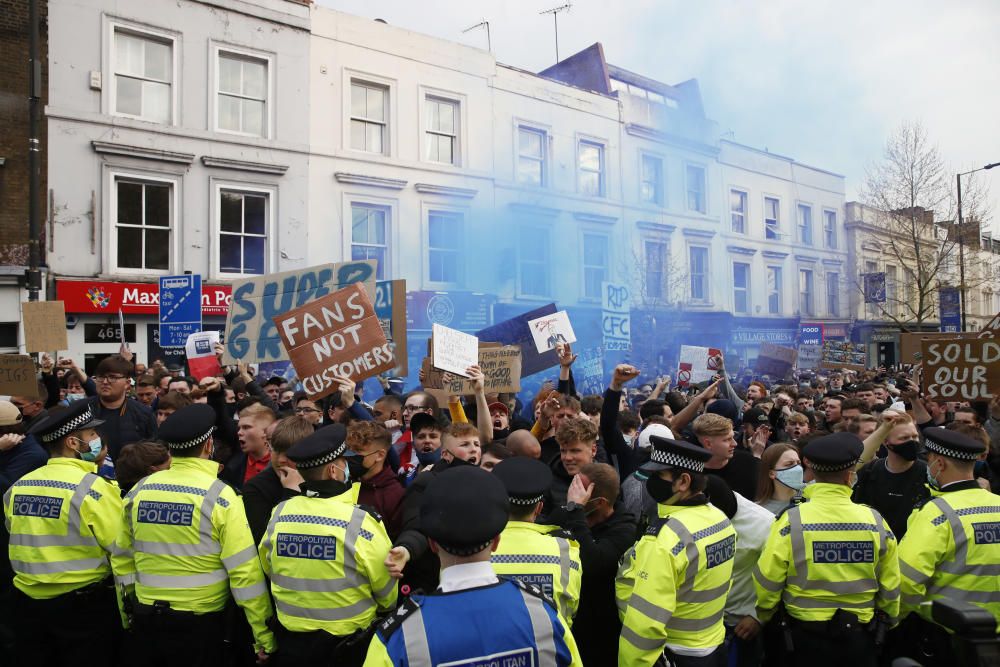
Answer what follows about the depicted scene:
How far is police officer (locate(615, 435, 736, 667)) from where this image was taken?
2963 mm

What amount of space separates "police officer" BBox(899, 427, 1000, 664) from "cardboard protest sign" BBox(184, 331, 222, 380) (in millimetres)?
7772

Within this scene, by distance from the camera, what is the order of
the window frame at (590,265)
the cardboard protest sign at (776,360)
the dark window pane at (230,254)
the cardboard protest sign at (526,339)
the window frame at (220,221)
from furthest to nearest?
the window frame at (590,265)
the dark window pane at (230,254)
the window frame at (220,221)
the cardboard protest sign at (776,360)
the cardboard protest sign at (526,339)

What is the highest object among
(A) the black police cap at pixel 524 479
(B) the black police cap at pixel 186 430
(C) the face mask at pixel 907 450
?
(B) the black police cap at pixel 186 430

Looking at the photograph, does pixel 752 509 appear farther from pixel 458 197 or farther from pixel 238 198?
pixel 458 197

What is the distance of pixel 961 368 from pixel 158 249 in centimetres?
1463

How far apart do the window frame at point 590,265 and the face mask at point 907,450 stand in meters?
16.9

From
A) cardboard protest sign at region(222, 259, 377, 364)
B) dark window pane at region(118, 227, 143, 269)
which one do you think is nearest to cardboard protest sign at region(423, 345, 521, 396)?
cardboard protest sign at region(222, 259, 377, 364)

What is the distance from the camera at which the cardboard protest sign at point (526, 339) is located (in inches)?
355

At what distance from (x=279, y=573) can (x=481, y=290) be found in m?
16.1

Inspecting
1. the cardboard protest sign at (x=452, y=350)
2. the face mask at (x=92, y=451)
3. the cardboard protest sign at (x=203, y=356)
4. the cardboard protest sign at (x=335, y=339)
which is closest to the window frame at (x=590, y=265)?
the cardboard protest sign at (x=203, y=356)

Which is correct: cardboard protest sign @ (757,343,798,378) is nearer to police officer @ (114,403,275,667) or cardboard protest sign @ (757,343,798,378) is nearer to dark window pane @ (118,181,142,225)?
police officer @ (114,403,275,667)

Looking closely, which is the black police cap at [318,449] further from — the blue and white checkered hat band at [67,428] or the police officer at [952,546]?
the police officer at [952,546]

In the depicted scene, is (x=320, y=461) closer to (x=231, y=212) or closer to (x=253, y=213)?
(x=231, y=212)

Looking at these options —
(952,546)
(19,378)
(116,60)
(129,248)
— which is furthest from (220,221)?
(952,546)
